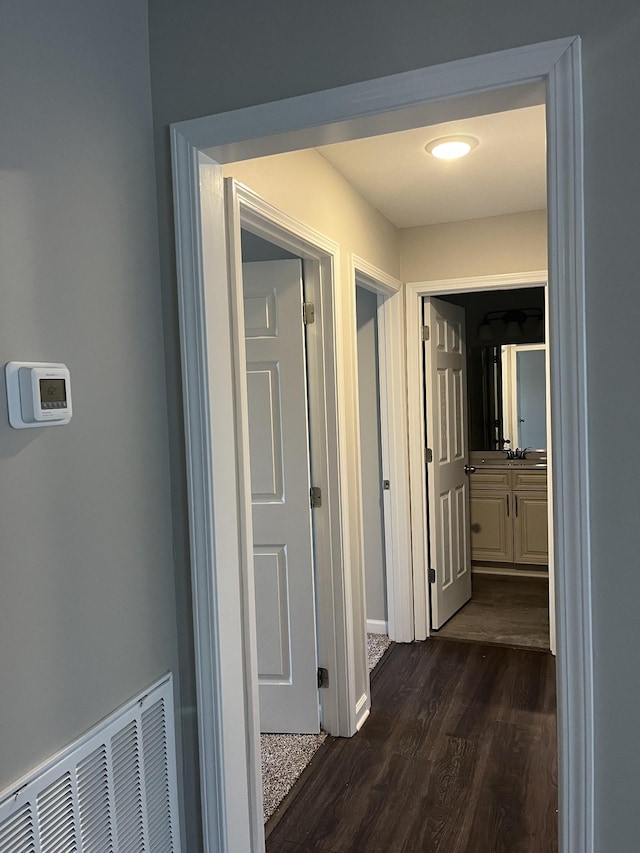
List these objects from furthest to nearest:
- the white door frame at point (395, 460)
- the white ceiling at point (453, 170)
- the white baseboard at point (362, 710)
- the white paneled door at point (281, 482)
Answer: the white door frame at point (395, 460)
the white baseboard at point (362, 710)
the white paneled door at point (281, 482)
the white ceiling at point (453, 170)

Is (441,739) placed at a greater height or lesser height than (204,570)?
lesser

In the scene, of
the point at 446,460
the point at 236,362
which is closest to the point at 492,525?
the point at 446,460

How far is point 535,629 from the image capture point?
4074 millimetres

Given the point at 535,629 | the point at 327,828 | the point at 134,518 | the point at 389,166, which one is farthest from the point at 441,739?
the point at 389,166

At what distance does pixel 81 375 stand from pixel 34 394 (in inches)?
6.9

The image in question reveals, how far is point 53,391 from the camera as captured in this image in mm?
1253

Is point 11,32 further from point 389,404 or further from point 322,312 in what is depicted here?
point 389,404

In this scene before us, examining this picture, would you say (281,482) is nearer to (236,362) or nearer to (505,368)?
(236,362)

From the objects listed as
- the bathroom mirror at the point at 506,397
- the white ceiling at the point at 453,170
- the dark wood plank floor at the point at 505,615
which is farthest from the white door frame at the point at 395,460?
the bathroom mirror at the point at 506,397

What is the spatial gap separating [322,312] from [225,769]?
5.72 ft

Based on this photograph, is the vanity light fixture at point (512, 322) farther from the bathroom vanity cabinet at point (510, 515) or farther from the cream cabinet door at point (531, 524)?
the cream cabinet door at point (531, 524)

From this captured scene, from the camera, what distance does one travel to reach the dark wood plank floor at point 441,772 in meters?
2.23

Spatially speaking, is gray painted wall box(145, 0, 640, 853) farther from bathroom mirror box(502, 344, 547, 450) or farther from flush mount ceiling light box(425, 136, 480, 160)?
bathroom mirror box(502, 344, 547, 450)

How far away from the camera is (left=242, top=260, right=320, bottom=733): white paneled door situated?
275cm
